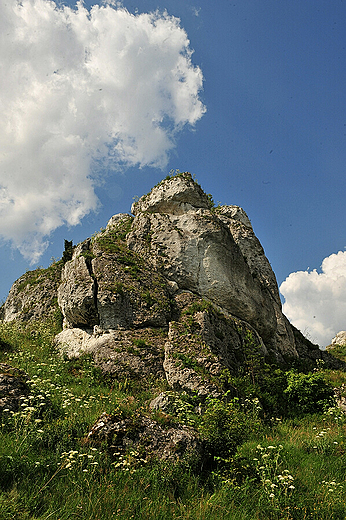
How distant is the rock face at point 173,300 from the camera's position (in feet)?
51.4

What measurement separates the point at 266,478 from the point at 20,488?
4.75m

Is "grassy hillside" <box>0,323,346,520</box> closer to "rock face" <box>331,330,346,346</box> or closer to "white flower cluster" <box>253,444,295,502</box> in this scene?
"white flower cluster" <box>253,444,295,502</box>

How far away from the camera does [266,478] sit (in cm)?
662

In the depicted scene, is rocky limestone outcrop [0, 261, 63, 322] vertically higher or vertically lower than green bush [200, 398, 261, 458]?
higher

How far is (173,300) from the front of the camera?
20.2 meters

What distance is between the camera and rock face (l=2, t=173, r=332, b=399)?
15.7 metres

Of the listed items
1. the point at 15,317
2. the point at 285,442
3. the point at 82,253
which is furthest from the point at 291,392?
the point at 15,317

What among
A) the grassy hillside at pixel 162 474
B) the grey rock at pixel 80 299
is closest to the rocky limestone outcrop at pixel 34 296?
the grey rock at pixel 80 299

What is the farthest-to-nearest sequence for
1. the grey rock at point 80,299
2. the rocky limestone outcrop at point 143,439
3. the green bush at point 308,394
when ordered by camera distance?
the grey rock at point 80,299 < the green bush at point 308,394 < the rocky limestone outcrop at point 143,439

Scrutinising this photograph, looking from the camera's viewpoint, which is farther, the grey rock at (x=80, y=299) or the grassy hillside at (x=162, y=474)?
Answer: the grey rock at (x=80, y=299)

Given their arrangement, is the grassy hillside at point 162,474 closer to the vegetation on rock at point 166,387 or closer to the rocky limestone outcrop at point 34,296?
the vegetation on rock at point 166,387

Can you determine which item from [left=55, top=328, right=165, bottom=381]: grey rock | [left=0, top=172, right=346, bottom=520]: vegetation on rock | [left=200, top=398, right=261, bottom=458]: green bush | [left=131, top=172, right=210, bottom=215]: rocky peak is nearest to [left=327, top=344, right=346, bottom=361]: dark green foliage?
[left=0, top=172, right=346, bottom=520]: vegetation on rock

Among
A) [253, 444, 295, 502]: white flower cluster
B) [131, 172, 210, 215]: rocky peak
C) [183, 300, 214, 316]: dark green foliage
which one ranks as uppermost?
[131, 172, 210, 215]: rocky peak

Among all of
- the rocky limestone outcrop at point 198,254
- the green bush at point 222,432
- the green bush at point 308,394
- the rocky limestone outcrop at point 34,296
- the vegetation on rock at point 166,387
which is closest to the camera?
the vegetation on rock at point 166,387
